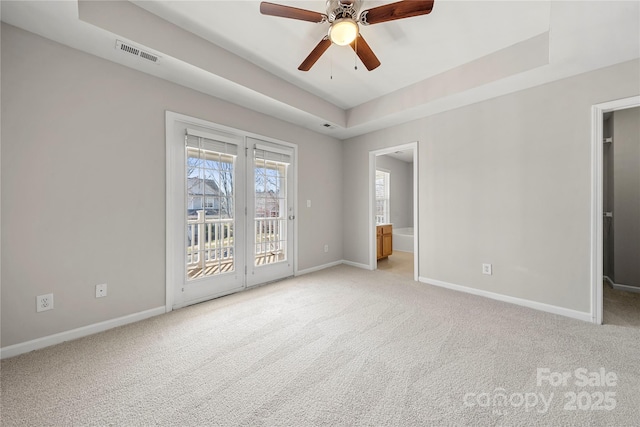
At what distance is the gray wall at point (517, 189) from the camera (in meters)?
2.42

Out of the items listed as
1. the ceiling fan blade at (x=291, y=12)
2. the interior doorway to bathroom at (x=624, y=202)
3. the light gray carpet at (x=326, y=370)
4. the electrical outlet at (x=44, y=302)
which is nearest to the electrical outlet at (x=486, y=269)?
the light gray carpet at (x=326, y=370)

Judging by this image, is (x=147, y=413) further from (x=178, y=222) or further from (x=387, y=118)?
(x=387, y=118)

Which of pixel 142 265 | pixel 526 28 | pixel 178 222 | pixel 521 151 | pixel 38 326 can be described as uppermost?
pixel 526 28

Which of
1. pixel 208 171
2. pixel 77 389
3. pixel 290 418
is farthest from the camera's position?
pixel 208 171

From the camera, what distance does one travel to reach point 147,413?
4.37 feet

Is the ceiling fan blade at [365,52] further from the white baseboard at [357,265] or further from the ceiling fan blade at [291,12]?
the white baseboard at [357,265]

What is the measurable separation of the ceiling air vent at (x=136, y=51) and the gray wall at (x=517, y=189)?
3.26 metres

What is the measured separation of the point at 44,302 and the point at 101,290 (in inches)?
13.5

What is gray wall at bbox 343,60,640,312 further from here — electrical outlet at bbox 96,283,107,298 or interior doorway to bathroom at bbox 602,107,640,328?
electrical outlet at bbox 96,283,107,298

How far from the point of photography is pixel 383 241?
5051 mm

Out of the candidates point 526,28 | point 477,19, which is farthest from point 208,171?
point 526,28

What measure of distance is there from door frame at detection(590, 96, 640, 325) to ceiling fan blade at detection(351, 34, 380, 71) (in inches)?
86.3

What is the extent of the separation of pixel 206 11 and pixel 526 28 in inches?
112

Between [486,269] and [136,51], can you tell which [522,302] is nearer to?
[486,269]
